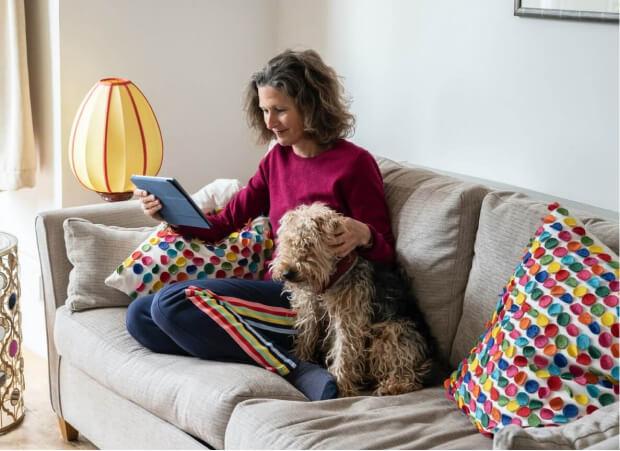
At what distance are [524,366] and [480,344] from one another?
21 centimetres

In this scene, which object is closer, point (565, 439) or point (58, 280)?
point (565, 439)

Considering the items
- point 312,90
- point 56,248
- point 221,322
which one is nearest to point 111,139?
point 56,248

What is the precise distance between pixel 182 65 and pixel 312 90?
48.7 inches

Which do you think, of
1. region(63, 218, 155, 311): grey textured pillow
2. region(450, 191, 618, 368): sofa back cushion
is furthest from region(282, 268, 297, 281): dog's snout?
region(63, 218, 155, 311): grey textured pillow

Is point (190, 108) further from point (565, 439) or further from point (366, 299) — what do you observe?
point (565, 439)

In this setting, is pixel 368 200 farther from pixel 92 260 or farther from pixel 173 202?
pixel 92 260

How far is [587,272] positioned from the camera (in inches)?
77.0

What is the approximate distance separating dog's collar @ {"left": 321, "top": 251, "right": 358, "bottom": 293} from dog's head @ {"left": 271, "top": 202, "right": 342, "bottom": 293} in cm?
4

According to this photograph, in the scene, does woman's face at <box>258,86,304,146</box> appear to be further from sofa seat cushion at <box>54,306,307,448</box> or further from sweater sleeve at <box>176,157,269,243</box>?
sofa seat cushion at <box>54,306,307,448</box>

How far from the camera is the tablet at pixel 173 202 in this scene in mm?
2533

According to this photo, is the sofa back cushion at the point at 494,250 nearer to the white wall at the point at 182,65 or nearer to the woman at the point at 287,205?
the woman at the point at 287,205

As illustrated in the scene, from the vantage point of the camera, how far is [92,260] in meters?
2.75

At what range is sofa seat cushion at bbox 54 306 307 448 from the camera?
2.18 meters

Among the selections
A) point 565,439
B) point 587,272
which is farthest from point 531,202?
point 565,439
